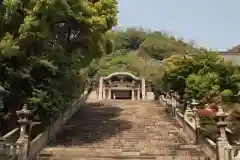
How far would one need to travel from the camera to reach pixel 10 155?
9.23 metres

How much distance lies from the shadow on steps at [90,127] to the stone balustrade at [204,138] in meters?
2.86

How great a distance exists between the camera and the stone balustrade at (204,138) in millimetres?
10190

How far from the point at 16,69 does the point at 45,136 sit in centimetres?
296

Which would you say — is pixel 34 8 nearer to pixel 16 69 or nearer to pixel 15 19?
pixel 15 19

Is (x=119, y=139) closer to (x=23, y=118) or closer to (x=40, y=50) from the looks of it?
(x=23, y=118)

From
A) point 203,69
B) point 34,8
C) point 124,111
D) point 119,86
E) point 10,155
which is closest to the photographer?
point 10,155

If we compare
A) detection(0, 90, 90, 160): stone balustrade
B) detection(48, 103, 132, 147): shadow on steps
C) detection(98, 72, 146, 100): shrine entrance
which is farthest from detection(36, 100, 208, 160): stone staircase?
detection(98, 72, 146, 100): shrine entrance

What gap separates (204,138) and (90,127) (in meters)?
6.27

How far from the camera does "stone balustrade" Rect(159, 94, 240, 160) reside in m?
10.2

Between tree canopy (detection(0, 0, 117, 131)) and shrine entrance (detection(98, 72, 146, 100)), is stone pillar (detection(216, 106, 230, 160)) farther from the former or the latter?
shrine entrance (detection(98, 72, 146, 100))

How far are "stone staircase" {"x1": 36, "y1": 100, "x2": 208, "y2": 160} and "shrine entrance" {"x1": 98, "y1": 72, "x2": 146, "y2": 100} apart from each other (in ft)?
40.0

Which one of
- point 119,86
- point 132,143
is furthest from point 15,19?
point 119,86

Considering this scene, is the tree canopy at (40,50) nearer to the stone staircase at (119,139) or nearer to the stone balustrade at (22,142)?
the stone balustrade at (22,142)

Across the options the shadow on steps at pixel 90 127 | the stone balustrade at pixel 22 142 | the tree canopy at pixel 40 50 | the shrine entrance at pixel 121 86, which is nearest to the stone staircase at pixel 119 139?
the shadow on steps at pixel 90 127
